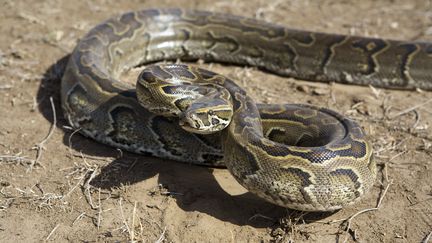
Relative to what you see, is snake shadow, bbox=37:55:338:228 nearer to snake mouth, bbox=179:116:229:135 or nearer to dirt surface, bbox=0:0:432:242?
dirt surface, bbox=0:0:432:242

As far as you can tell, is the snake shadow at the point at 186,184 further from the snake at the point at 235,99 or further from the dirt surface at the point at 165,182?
the snake at the point at 235,99

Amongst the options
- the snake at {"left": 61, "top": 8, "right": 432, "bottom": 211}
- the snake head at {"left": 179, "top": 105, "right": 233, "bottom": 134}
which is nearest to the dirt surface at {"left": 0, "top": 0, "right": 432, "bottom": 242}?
the snake at {"left": 61, "top": 8, "right": 432, "bottom": 211}

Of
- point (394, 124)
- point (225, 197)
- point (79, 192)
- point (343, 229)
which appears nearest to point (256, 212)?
point (225, 197)

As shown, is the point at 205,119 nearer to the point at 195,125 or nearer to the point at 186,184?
the point at 195,125

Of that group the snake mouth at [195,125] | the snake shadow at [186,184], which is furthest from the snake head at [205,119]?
the snake shadow at [186,184]

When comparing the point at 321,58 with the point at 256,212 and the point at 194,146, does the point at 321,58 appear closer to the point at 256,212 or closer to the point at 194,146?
the point at 194,146

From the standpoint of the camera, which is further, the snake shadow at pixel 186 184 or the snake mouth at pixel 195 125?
the snake shadow at pixel 186 184
